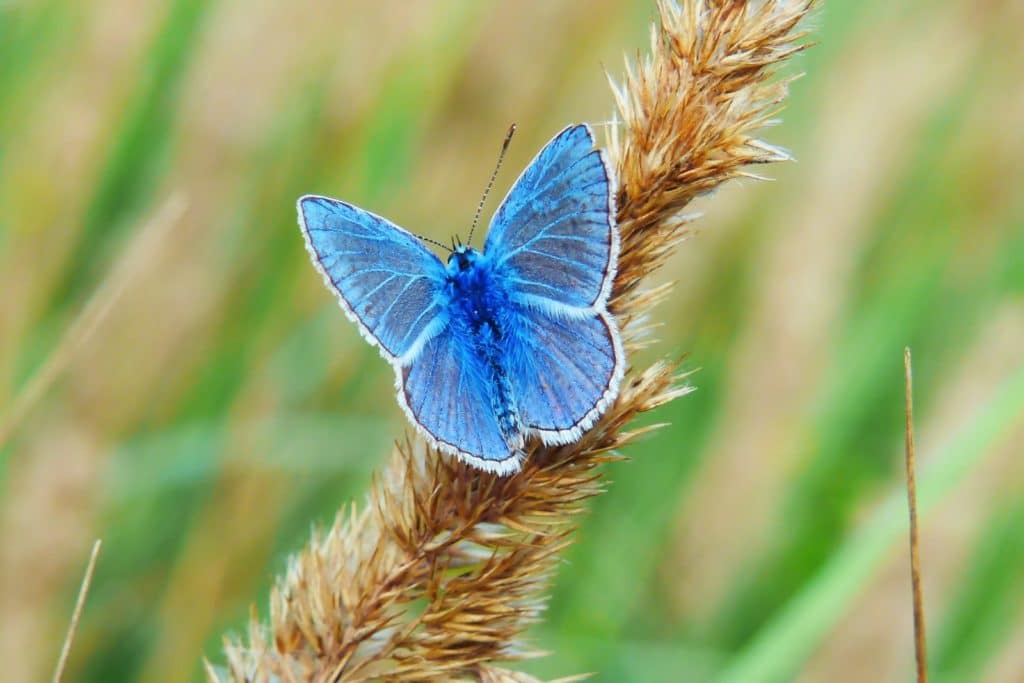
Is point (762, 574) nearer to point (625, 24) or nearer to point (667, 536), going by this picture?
point (667, 536)

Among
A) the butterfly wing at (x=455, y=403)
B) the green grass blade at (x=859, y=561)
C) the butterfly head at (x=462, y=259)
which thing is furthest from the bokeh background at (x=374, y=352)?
the butterfly wing at (x=455, y=403)

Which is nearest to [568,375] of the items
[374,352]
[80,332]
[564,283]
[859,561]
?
[564,283]

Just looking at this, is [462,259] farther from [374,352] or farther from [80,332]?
[374,352]

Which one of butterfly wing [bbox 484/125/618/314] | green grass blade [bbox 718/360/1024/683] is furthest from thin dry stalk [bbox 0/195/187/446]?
green grass blade [bbox 718/360/1024/683]

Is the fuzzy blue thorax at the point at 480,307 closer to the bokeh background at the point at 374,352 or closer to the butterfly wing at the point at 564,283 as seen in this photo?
the butterfly wing at the point at 564,283

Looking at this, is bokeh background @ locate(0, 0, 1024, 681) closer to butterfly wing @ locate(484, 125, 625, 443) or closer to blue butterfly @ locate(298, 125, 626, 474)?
blue butterfly @ locate(298, 125, 626, 474)

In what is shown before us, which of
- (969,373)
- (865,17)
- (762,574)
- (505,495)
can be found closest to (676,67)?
(505,495)
